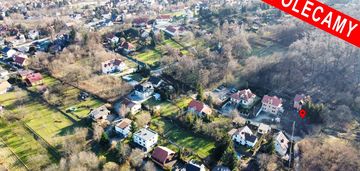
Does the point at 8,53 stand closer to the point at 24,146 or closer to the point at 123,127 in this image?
the point at 24,146

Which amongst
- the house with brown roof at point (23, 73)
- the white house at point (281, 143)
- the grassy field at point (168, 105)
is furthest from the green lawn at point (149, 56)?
the white house at point (281, 143)

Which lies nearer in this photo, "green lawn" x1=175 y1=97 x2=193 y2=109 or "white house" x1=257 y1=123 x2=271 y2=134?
"white house" x1=257 y1=123 x2=271 y2=134

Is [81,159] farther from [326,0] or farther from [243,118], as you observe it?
[326,0]

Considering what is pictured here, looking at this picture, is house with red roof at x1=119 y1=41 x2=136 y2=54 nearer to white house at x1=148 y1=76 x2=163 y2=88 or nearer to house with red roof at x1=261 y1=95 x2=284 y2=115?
white house at x1=148 y1=76 x2=163 y2=88

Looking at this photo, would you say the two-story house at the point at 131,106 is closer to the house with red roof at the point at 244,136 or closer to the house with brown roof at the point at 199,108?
the house with brown roof at the point at 199,108

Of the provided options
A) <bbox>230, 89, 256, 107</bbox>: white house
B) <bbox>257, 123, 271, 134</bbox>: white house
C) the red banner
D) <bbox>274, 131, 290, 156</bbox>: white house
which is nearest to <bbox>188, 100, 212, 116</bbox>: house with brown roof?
<bbox>230, 89, 256, 107</bbox>: white house

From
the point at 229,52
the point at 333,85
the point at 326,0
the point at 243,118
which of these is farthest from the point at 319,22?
the point at 326,0
